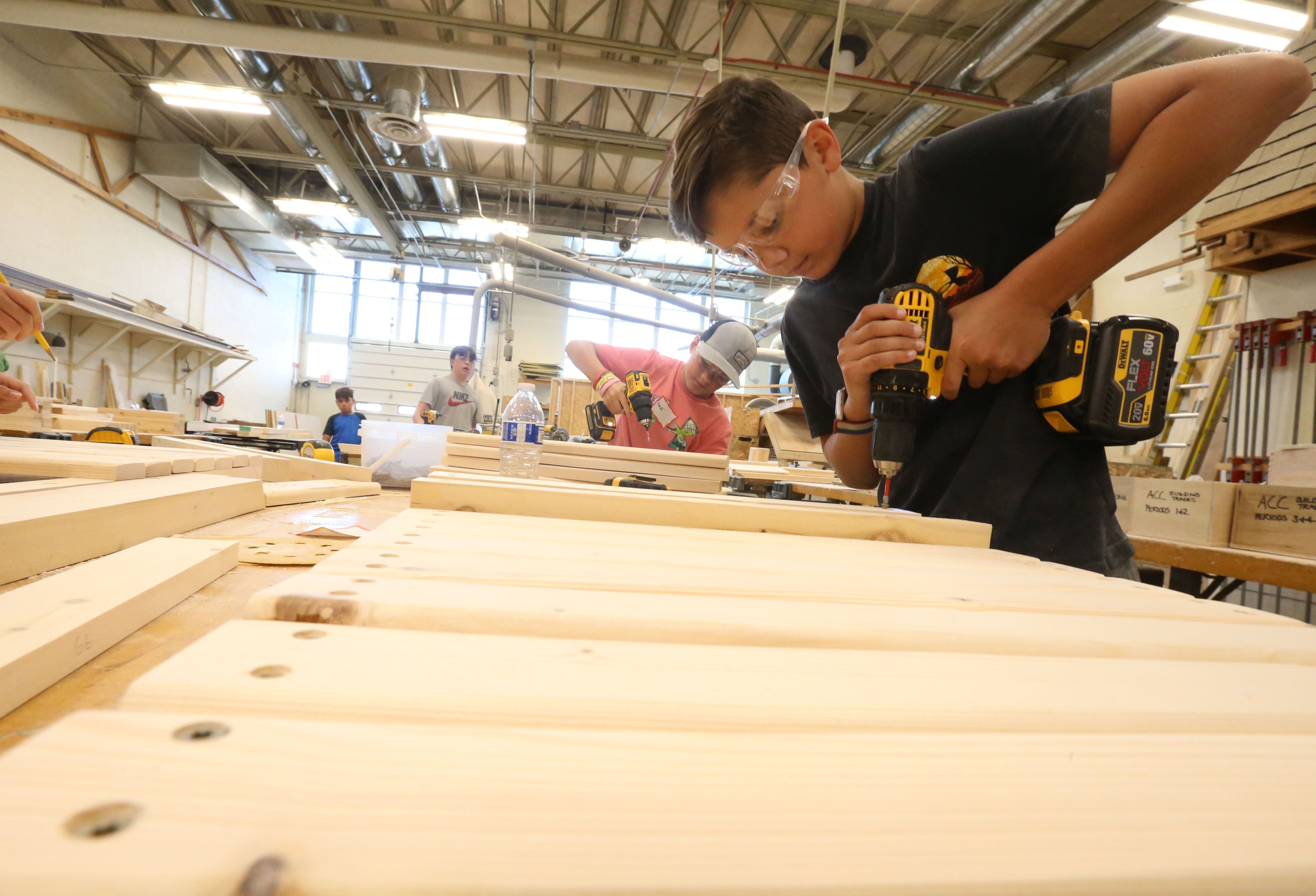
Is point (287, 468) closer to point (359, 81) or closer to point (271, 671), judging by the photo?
point (271, 671)

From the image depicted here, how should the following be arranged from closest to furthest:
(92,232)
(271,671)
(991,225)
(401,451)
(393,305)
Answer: (271,671), (991,225), (401,451), (92,232), (393,305)

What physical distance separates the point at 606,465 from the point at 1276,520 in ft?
7.77

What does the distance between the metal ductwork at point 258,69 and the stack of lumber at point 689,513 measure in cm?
671

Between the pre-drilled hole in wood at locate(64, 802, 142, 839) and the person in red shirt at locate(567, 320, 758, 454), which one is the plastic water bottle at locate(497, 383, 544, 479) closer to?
the person in red shirt at locate(567, 320, 758, 454)

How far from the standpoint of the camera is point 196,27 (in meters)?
5.26

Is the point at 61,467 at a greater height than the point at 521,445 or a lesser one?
lesser

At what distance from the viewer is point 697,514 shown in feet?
3.77

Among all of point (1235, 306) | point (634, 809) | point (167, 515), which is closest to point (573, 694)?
point (634, 809)

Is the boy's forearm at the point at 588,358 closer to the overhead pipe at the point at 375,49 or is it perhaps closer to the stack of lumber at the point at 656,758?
the stack of lumber at the point at 656,758

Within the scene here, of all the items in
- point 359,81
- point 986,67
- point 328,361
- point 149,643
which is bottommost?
point 149,643

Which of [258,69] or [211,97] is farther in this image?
[258,69]

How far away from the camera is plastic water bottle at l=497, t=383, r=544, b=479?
1.79m

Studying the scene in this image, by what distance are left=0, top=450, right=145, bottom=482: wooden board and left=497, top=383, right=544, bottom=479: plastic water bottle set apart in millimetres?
849

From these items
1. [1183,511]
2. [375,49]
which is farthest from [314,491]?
[375,49]
